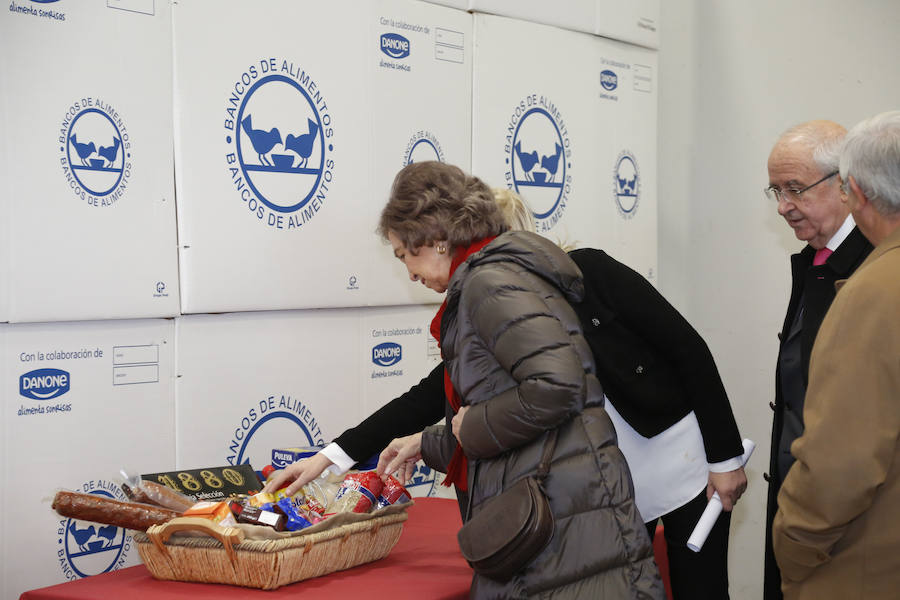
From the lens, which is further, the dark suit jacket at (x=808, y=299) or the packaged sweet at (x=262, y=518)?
the dark suit jacket at (x=808, y=299)

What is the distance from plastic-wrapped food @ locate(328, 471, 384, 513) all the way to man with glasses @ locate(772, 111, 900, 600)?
2.72 feet

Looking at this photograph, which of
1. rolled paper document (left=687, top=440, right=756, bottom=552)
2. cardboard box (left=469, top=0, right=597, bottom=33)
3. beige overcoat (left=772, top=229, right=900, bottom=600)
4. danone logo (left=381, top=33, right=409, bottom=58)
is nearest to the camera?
beige overcoat (left=772, top=229, right=900, bottom=600)

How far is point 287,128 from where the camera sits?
2.61 meters

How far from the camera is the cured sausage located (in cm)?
172

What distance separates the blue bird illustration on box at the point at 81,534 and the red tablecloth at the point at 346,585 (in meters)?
0.39

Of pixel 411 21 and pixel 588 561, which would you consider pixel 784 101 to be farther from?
pixel 588 561

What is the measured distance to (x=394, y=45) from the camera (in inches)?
113

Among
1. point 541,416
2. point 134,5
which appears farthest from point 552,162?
point 541,416

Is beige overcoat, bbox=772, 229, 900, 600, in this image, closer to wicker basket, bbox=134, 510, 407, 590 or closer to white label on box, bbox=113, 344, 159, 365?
wicker basket, bbox=134, 510, 407, 590

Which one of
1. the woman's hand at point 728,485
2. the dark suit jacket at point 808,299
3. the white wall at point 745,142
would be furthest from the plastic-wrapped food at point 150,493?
the white wall at point 745,142

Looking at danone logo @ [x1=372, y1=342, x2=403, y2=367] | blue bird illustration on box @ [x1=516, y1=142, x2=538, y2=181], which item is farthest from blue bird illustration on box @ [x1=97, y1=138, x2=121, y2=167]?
blue bird illustration on box @ [x1=516, y1=142, x2=538, y2=181]

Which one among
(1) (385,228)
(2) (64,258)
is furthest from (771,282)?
(2) (64,258)

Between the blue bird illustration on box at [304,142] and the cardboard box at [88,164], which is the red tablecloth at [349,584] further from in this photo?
the blue bird illustration on box at [304,142]

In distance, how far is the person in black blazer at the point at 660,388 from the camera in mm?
1968
